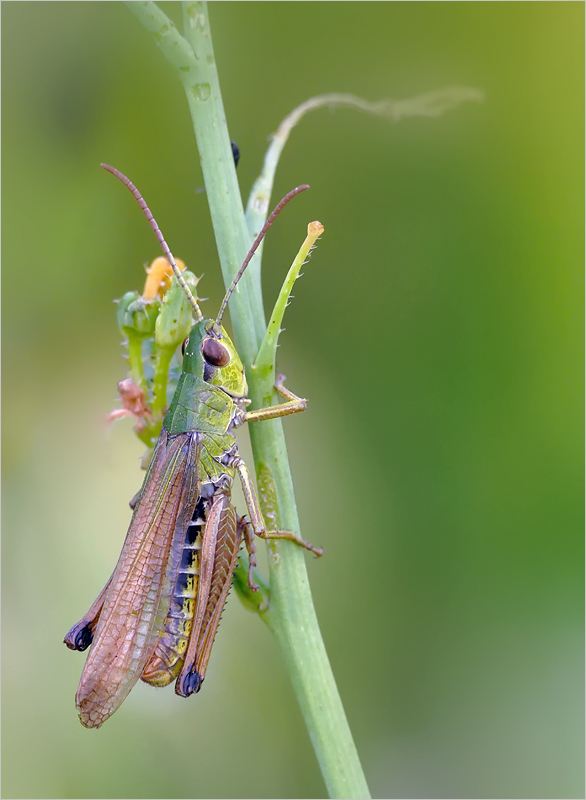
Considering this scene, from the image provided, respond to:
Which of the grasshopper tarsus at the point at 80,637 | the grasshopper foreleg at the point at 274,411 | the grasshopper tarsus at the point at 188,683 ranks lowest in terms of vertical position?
the grasshopper tarsus at the point at 188,683

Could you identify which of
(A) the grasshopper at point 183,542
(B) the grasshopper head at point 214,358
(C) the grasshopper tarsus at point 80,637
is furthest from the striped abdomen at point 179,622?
(B) the grasshopper head at point 214,358

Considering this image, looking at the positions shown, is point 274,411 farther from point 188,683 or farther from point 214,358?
point 188,683

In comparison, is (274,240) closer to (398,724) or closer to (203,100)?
(203,100)

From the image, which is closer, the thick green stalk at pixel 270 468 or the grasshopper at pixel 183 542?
the thick green stalk at pixel 270 468

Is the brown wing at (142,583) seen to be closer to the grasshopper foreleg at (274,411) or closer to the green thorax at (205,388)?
the green thorax at (205,388)

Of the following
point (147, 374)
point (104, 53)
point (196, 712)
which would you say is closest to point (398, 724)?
point (196, 712)

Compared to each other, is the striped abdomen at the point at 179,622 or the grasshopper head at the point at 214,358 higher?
the grasshopper head at the point at 214,358

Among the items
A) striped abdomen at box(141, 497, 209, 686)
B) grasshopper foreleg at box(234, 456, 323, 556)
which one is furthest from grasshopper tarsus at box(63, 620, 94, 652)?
grasshopper foreleg at box(234, 456, 323, 556)

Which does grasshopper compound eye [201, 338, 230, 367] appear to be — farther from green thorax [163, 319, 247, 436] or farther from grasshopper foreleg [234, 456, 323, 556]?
grasshopper foreleg [234, 456, 323, 556]
